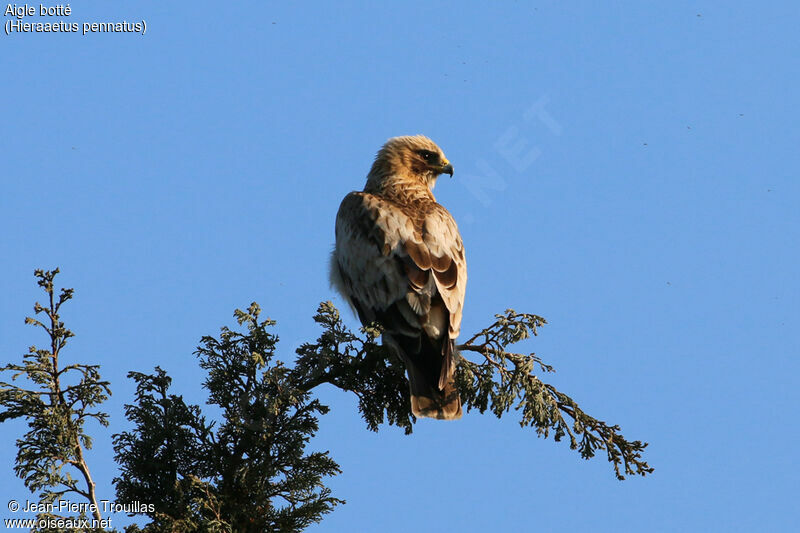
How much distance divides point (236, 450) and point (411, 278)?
87.0 inches

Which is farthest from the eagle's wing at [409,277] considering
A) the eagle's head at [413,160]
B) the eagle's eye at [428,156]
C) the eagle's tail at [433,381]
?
the eagle's eye at [428,156]

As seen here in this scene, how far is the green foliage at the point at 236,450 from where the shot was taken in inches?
191

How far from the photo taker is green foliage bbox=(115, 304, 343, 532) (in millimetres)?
4855

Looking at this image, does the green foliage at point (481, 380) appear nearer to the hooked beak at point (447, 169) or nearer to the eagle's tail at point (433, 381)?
the eagle's tail at point (433, 381)

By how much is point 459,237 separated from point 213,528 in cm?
377

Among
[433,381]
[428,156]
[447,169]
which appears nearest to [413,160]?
[428,156]

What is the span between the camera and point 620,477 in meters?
5.55

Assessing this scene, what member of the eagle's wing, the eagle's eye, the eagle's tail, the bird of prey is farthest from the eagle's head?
the eagle's tail

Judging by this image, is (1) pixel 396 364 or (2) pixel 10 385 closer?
(2) pixel 10 385

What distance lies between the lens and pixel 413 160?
911 cm

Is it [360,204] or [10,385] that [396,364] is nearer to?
[360,204]

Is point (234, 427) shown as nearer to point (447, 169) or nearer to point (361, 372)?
point (361, 372)

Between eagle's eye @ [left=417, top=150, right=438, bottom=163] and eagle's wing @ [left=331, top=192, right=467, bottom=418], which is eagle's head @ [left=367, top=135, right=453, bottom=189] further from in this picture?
eagle's wing @ [left=331, top=192, right=467, bottom=418]

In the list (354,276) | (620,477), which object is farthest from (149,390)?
(620,477)
